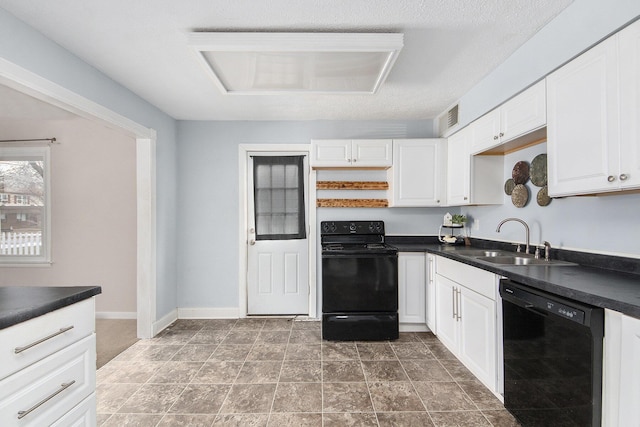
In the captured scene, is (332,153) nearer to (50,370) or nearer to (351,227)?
(351,227)

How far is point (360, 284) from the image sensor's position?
2.91m

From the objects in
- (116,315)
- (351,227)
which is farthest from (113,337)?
(351,227)

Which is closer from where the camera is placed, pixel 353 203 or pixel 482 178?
pixel 482 178

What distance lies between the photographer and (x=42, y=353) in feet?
3.35

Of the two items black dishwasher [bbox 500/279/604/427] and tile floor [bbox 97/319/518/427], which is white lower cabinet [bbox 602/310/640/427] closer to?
black dishwasher [bbox 500/279/604/427]

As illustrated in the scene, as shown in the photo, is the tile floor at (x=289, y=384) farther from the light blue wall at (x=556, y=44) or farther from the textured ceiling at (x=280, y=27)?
the textured ceiling at (x=280, y=27)

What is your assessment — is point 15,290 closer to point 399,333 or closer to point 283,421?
point 283,421

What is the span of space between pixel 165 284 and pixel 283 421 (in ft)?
7.15

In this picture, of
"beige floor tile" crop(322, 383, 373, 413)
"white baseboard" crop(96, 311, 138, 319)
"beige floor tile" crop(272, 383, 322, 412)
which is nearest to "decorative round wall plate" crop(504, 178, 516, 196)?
"beige floor tile" crop(322, 383, 373, 413)

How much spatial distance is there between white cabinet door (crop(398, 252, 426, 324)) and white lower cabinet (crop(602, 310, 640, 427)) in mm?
1914

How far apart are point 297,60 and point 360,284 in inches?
81.1

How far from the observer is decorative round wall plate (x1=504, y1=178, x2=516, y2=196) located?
250 centimetres

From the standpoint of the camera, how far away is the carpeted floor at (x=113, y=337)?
2654 millimetres

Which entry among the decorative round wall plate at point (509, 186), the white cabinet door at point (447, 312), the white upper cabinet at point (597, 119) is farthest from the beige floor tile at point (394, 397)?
the decorative round wall plate at point (509, 186)
